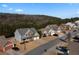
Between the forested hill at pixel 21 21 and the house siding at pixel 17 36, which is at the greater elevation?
the forested hill at pixel 21 21

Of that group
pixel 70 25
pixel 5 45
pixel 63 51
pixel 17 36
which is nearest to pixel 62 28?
pixel 70 25

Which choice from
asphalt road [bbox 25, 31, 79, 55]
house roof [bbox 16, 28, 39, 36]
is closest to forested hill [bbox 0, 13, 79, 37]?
house roof [bbox 16, 28, 39, 36]

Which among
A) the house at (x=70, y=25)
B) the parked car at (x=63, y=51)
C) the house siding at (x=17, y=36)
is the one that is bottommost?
the parked car at (x=63, y=51)

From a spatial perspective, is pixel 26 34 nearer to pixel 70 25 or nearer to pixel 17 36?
pixel 17 36

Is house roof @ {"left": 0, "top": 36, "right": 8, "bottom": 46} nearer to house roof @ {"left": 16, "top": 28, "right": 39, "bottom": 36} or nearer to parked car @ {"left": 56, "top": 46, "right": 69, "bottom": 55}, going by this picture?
house roof @ {"left": 16, "top": 28, "right": 39, "bottom": 36}

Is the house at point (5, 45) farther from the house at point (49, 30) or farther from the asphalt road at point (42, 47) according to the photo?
the house at point (49, 30)

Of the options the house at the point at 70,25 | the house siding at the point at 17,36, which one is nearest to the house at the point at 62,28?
the house at the point at 70,25
